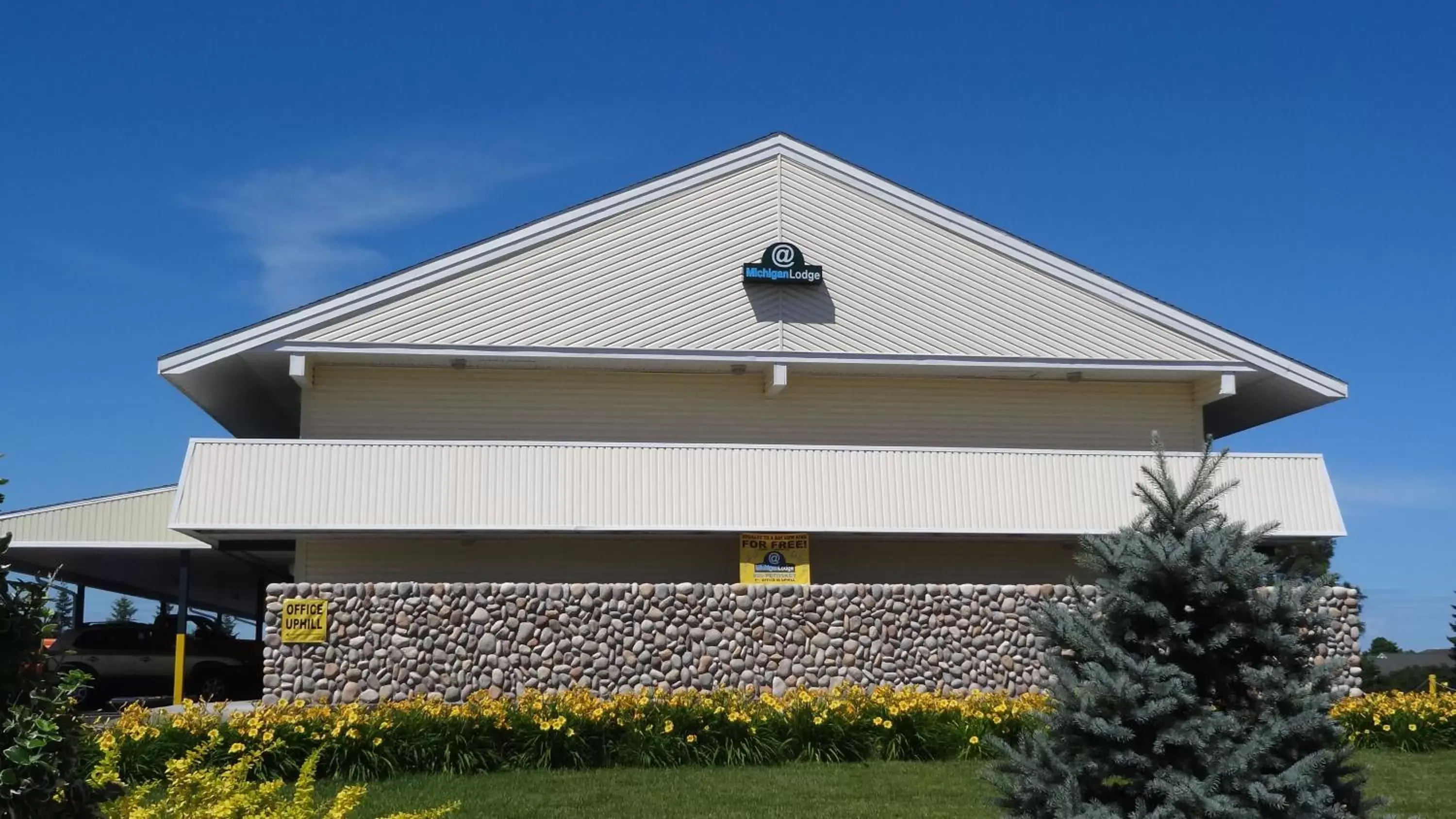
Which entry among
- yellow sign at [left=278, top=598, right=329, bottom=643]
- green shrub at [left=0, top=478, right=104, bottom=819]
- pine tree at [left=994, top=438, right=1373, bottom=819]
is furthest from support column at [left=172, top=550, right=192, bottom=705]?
pine tree at [left=994, top=438, right=1373, bottom=819]

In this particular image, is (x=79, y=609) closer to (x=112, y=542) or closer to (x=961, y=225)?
(x=112, y=542)

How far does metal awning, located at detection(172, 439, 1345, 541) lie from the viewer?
19.8m

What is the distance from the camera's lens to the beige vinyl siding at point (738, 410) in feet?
72.7

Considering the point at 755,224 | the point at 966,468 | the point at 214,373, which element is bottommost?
the point at 966,468

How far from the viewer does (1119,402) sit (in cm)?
2423

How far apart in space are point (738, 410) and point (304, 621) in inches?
324

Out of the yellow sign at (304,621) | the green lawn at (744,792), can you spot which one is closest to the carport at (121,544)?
the yellow sign at (304,621)

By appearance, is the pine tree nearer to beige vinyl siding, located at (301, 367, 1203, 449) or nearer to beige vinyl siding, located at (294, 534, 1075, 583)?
beige vinyl siding, located at (294, 534, 1075, 583)

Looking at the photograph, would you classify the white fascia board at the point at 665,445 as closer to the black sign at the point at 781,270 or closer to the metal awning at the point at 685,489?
the metal awning at the point at 685,489

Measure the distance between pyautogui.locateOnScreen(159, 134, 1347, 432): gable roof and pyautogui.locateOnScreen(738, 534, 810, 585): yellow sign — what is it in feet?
10.5

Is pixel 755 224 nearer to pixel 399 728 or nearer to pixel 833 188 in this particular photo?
pixel 833 188

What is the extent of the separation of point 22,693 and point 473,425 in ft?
58.0

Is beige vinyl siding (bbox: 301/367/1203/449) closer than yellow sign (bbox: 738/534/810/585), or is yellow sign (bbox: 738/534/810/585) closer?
yellow sign (bbox: 738/534/810/585)

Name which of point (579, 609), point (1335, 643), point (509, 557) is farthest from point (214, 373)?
point (1335, 643)
